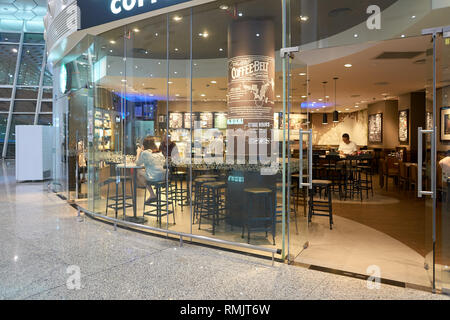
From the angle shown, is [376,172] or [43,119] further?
[43,119]

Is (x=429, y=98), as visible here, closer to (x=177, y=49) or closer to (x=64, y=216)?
(x=177, y=49)

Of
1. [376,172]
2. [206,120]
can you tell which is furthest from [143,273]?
[376,172]

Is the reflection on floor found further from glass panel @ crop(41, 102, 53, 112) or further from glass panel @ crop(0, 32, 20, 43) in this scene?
glass panel @ crop(0, 32, 20, 43)

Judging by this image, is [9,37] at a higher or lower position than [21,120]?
higher

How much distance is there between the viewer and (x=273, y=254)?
11.4 feet

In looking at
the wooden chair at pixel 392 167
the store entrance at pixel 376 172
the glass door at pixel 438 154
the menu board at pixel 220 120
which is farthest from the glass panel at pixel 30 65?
the glass door at pixel 438 154

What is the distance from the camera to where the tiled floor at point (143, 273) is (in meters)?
2.76

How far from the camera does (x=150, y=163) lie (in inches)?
191

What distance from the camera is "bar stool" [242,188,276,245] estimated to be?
12.4ft

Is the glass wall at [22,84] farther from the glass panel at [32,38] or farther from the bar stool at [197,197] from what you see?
the bar stool at [197,197]

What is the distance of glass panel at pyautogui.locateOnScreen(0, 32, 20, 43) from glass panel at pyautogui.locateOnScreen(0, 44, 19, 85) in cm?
35

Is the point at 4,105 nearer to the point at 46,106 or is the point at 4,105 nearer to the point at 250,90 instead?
the point at 46,106

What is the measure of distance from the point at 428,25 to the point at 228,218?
177 inches

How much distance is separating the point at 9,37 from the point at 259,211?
19543mm
